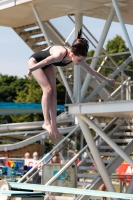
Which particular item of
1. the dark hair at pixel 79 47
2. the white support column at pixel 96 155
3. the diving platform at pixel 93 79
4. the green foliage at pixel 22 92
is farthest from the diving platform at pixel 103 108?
the green foliage at pixel 22 92

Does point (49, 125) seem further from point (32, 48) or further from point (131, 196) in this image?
point (32, 48)

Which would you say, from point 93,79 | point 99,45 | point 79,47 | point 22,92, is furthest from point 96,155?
point 22,92

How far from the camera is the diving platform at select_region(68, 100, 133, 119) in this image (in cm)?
1898

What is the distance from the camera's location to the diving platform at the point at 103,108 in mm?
18984

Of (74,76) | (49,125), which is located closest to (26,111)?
(74,76)

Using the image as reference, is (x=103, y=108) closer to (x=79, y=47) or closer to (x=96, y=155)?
(x=96, y=155)

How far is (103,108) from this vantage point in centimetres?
1977

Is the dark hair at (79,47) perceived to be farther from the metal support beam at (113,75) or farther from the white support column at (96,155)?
the white support column at (96,155)

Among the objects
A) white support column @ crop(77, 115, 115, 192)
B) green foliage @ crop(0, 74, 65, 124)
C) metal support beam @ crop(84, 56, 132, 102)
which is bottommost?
white support column @ crop(77, 115, 115, 192)

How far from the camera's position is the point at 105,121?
24.5 meters

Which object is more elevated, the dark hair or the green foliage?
the green foliage

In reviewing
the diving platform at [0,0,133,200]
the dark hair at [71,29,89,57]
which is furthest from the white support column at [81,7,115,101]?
the dark hair at [71,29,89,57]

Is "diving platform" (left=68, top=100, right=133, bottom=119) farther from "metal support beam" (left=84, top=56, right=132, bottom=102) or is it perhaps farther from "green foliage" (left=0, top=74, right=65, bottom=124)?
"green foliage" (left=0, top=74, right=65, bottom=124)

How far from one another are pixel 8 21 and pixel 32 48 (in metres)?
2.31
